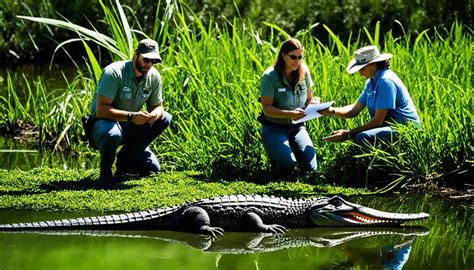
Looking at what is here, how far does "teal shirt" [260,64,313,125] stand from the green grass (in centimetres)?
63

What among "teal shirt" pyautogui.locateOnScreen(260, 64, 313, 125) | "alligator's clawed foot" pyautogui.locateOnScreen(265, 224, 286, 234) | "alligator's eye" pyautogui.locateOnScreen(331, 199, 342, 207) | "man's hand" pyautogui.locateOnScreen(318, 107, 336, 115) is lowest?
"alligator's clawed foot" pyautogui.locateOnScreen(265, 224, 286, 234)

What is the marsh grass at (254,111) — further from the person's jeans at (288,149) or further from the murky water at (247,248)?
the murky water at (247,248)

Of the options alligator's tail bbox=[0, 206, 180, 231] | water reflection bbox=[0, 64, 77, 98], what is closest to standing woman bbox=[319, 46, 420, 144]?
alligator's tail bbox=[0, 206, 180, 231]

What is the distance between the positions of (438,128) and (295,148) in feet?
3.74

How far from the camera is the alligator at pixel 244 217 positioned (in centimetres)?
741

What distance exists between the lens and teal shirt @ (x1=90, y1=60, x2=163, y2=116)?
855cm

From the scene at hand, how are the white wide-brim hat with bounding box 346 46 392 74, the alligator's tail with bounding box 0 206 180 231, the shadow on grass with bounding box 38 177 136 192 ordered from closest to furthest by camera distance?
the alligator's tail with bounding box 0 206 180 231
the shadow on grass with bounding box 38 177 136 192
the white wide-brim hat with bounding box 346 46 392 74

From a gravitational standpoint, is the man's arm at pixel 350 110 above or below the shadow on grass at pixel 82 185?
above

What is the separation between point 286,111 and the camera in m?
8.77

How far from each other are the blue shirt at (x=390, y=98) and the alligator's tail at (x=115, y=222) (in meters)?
2.07

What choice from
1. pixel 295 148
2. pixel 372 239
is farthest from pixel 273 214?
pixel 295 148

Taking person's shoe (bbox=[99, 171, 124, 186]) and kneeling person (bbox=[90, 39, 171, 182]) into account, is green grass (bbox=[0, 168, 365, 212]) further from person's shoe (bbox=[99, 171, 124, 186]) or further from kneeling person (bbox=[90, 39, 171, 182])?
kneeling person (bbox=[90, 39, 171, 182])

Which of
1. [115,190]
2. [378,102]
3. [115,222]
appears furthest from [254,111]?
[115,222]

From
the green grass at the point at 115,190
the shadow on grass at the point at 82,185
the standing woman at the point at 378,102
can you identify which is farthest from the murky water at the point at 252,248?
the standing woman at the point at 378,102
